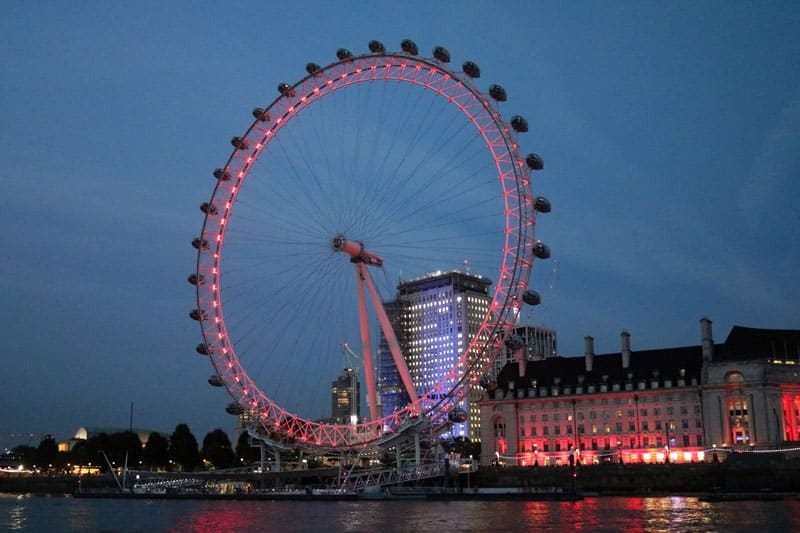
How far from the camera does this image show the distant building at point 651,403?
99.0 metres

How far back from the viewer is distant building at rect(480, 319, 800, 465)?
3898 inches

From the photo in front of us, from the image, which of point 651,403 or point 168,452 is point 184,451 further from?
point 651,403

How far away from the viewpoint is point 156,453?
14500cm

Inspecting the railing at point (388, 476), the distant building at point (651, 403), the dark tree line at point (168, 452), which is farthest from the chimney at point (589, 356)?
the dark tree line at point (168, 452)

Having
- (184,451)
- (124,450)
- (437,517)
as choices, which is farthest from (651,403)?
(124,450)

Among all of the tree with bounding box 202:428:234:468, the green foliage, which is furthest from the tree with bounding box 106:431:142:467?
the green foliage

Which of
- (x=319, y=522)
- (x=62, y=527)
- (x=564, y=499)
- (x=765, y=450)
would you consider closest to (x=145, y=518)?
(x=62, y=527)

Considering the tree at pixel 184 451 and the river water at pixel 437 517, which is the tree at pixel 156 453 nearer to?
the tree at pixel 184 451

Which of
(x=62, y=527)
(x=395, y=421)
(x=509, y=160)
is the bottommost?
(x=62, y=527)

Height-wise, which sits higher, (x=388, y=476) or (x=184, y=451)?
(x=184, y=451)

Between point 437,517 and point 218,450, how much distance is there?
95.8 meters

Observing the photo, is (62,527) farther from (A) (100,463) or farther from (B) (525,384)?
(A) (100,463)

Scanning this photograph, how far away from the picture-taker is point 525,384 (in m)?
118

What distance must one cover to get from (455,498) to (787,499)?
2779 centimetres
